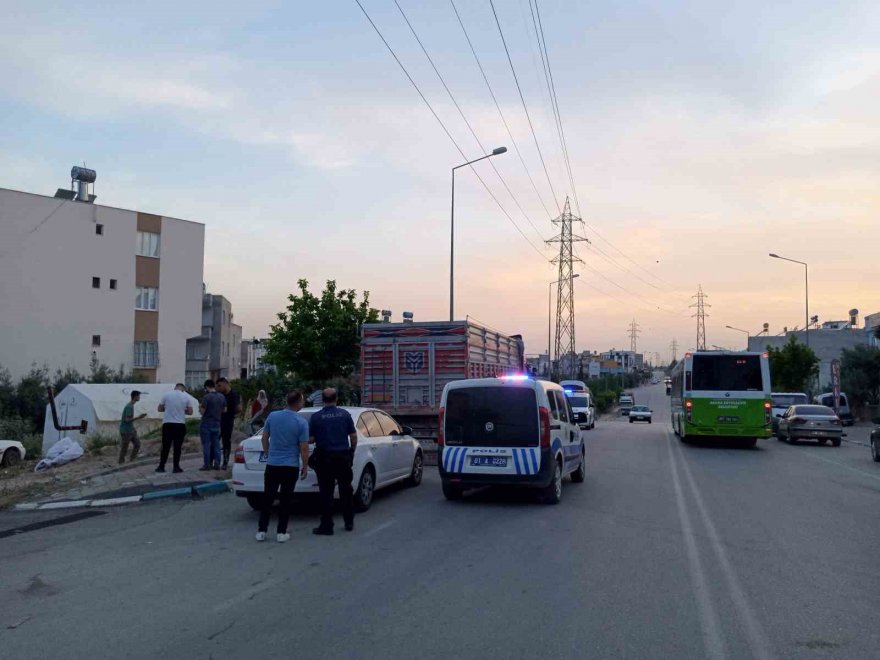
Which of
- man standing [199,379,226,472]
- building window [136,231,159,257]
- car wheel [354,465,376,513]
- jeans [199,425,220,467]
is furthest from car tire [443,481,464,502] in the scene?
building window [136,231,159,257]

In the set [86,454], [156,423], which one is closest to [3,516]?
[86,454]

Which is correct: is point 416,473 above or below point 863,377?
below

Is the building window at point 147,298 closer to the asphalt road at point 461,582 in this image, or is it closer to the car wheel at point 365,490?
the asphalt road at point 461,582

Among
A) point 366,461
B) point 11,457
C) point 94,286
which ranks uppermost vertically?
point 94,286

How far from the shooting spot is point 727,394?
23281 mm

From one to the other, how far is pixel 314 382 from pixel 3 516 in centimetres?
1368

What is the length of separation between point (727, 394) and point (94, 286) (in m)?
33.7

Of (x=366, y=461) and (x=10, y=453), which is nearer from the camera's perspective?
(x=366, y=461)

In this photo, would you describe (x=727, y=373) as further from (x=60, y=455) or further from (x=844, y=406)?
(x=844, y=406)

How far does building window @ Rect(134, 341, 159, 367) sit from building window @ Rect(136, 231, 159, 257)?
16.6 ft

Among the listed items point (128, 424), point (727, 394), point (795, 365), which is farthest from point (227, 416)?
point (795, 365)

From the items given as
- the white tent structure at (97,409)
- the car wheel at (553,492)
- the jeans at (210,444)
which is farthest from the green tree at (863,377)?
the jeans at (210,444)

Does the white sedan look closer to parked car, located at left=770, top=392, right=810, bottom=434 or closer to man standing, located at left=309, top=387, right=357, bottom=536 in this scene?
man standing, located at left=309, top=387, right=357, bottom=536

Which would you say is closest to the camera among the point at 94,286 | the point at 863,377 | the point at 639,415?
the point at 94,286
